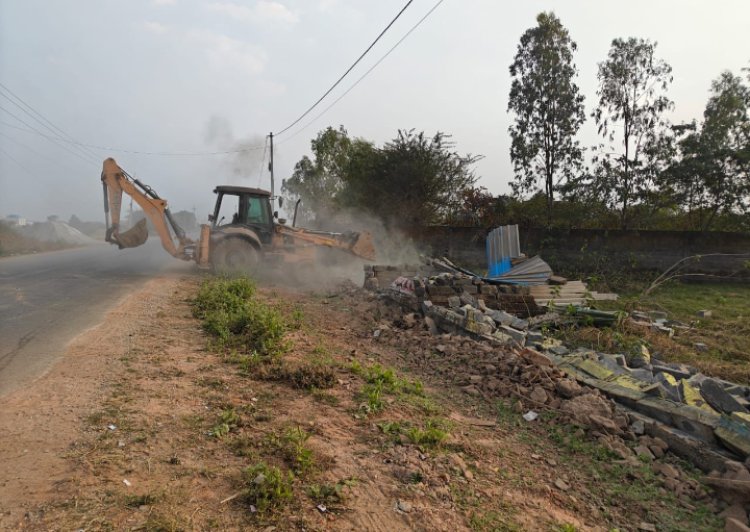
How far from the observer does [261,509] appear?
7.81ft

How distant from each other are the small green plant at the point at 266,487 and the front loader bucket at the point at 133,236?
423 inches

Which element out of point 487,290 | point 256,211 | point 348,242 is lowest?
point 487,290

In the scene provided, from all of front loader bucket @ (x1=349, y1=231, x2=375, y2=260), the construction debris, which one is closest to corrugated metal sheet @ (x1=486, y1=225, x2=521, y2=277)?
the construction debris

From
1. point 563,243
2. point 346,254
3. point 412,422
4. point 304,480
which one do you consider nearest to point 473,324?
point 412,422

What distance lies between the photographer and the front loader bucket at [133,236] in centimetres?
1153

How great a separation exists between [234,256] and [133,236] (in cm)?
294

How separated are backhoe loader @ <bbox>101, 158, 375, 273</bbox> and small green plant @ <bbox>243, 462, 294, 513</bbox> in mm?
8647

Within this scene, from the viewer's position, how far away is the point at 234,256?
1135 cm

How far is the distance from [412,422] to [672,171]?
15018 mm

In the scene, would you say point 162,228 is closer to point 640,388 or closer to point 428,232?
point 428,232

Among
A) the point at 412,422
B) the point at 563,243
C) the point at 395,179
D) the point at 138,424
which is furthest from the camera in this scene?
the point at 395,179

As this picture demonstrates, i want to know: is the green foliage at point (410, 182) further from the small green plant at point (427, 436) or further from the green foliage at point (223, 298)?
the small green plant at point (427, 436)

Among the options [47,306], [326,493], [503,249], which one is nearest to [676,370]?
[326,493]

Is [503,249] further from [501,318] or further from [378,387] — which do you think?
[378,387]
